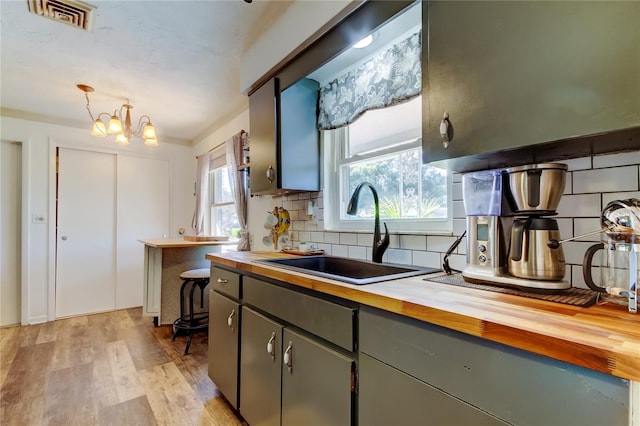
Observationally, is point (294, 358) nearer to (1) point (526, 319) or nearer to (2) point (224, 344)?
(2) point (224, 344)

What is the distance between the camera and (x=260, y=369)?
1.45 metres

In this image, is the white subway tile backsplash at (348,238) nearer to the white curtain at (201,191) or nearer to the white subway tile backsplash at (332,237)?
the white subway tile backsplash at (332,237)

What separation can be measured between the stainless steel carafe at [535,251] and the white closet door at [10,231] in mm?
4670

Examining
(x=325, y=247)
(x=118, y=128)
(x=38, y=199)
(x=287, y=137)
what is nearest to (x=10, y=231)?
(x=38, y=199)

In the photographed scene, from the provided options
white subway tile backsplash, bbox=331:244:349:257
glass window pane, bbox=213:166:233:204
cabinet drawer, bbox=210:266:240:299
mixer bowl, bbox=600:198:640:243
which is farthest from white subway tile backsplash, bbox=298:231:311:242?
glass window pane, bbox=213:166:233:204

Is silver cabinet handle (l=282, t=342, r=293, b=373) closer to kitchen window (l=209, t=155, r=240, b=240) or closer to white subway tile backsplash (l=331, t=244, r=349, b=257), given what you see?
Result: white subway tile backsplash (l=331, t=244, r=349, b=257)

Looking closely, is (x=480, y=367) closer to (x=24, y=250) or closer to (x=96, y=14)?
(x=96, y=14)

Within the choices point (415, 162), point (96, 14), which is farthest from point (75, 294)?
point (415, 162)

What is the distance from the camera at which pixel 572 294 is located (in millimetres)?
857

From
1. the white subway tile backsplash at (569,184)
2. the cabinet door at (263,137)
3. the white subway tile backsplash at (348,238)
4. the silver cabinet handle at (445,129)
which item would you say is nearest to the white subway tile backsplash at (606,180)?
the white subway tile backsplash at (569,184)

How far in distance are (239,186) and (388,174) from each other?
1.76m

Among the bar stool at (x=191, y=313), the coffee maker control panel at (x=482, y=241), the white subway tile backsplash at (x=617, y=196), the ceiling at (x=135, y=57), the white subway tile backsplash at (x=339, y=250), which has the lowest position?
the bar stool at (x=191, y=313)

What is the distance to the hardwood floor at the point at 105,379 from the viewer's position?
69.6 inches

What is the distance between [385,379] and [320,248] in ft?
4.15
